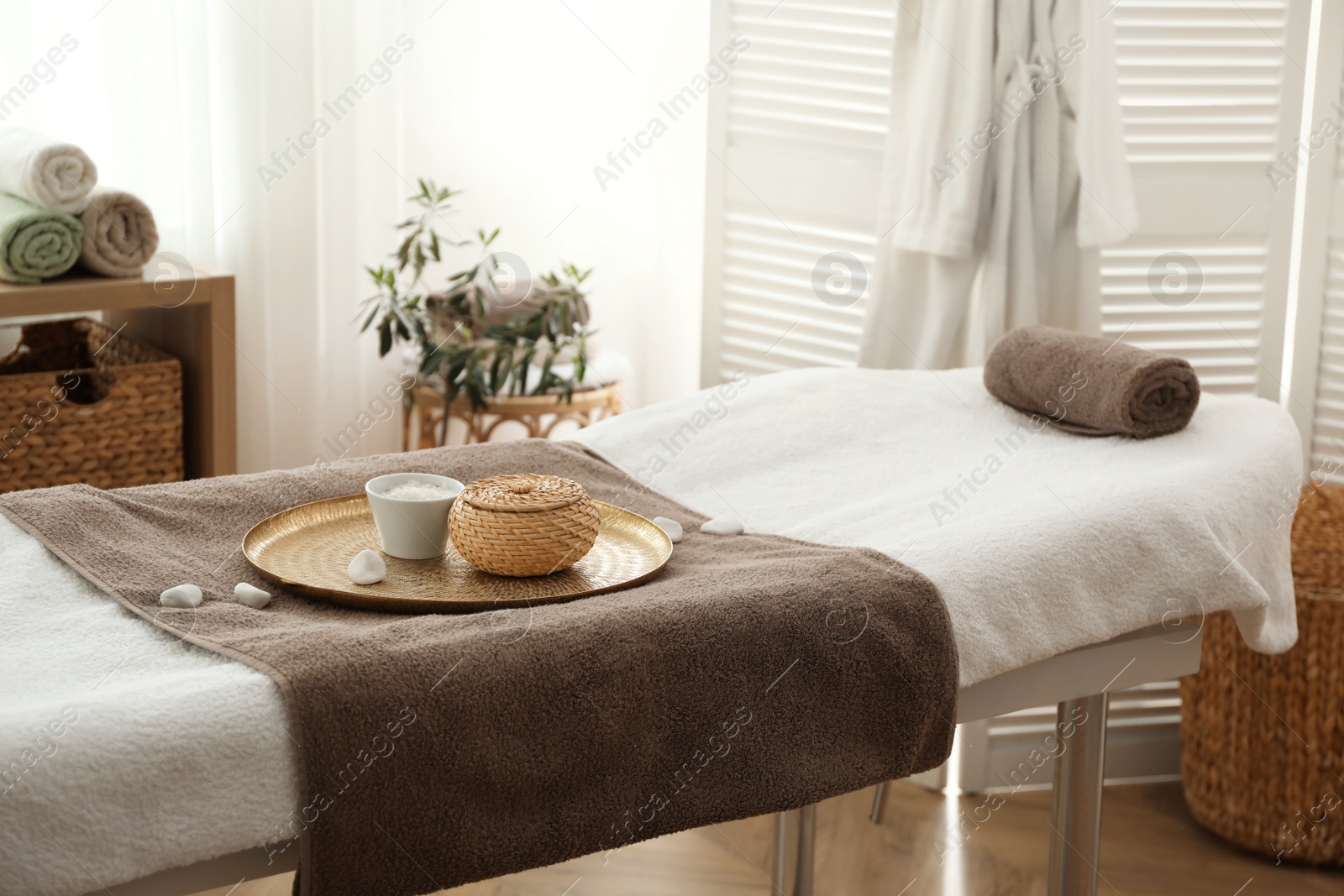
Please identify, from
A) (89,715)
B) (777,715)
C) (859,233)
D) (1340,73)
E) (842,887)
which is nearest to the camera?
(89,715)

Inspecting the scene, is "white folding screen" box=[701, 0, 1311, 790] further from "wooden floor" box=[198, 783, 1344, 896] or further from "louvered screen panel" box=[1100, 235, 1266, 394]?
"wooden floor" box=[198, 783, 1344, 896]

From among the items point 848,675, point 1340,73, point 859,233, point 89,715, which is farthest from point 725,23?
point 89,715

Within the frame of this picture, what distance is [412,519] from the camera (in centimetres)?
111

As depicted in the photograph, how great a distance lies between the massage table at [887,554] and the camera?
780 millimetres

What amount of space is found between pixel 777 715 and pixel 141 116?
68.2 inches

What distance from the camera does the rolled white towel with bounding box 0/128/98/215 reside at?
181 centimetres

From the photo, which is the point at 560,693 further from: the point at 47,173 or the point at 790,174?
the point at 790,174

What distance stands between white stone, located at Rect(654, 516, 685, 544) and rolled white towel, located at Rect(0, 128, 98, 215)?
1.11 m

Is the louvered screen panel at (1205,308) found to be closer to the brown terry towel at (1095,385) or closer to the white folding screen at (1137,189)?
the white folding screen at (1137,189)

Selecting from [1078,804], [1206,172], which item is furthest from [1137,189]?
[1078,804]

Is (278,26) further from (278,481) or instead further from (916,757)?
(916,757)

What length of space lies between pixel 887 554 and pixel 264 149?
1.60 m

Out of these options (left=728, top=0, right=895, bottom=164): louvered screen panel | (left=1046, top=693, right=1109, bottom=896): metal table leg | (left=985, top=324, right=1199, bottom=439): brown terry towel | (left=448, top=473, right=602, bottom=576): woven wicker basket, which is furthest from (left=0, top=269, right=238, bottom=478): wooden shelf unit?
(left=1046, top=693, right=1109, bottom=896): metal table leg

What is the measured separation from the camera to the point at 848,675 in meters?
1.02
